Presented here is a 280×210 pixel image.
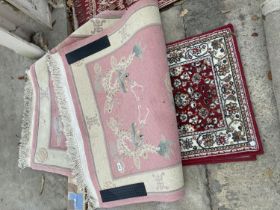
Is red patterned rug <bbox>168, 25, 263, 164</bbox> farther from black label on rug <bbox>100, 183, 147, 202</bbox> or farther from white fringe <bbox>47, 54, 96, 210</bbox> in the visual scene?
white fringe <bbox>47, 54, 96, 210</bbox>

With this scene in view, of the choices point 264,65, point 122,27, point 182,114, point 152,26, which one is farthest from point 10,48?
point 264,65

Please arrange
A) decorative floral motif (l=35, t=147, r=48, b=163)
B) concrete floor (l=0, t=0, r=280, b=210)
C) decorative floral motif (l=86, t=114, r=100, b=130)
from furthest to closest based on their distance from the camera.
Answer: decorative floral motif (l=35, t=147, r=48, b=163) < decorative floral motif (l=86, t=114, r=100, b=130) < concrete floor (l=0, t=0, r=280, b=210)

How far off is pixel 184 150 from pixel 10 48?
4.07 feet

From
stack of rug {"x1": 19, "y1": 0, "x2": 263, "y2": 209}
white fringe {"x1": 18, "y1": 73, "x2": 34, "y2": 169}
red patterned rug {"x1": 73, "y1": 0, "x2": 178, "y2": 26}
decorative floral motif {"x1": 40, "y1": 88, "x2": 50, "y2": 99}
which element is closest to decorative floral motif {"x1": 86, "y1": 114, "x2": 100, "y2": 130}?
stack of rug {"x1": 19, "y1": 0, "x2": 263, "y2": 209}

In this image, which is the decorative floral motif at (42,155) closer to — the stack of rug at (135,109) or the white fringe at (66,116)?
the stack of rug at (135,109)

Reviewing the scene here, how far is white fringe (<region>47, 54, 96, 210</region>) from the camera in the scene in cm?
174

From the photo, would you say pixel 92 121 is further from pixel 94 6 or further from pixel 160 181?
pixel 94 6

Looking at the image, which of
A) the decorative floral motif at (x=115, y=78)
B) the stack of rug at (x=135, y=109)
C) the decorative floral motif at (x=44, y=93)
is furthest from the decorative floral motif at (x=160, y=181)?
the decorative floral motif at (x=44, y=93)

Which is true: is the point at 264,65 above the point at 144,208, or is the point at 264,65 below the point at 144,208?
above

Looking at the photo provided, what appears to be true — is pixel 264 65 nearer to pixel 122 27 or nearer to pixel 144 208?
pixel 122 27

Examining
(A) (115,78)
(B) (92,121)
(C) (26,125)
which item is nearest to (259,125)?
(A) (115,78)

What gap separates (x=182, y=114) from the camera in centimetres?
163

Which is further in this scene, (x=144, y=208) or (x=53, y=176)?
(x=53, y=176)

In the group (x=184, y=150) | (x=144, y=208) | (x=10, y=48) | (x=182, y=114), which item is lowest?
(x=144, y=208)
